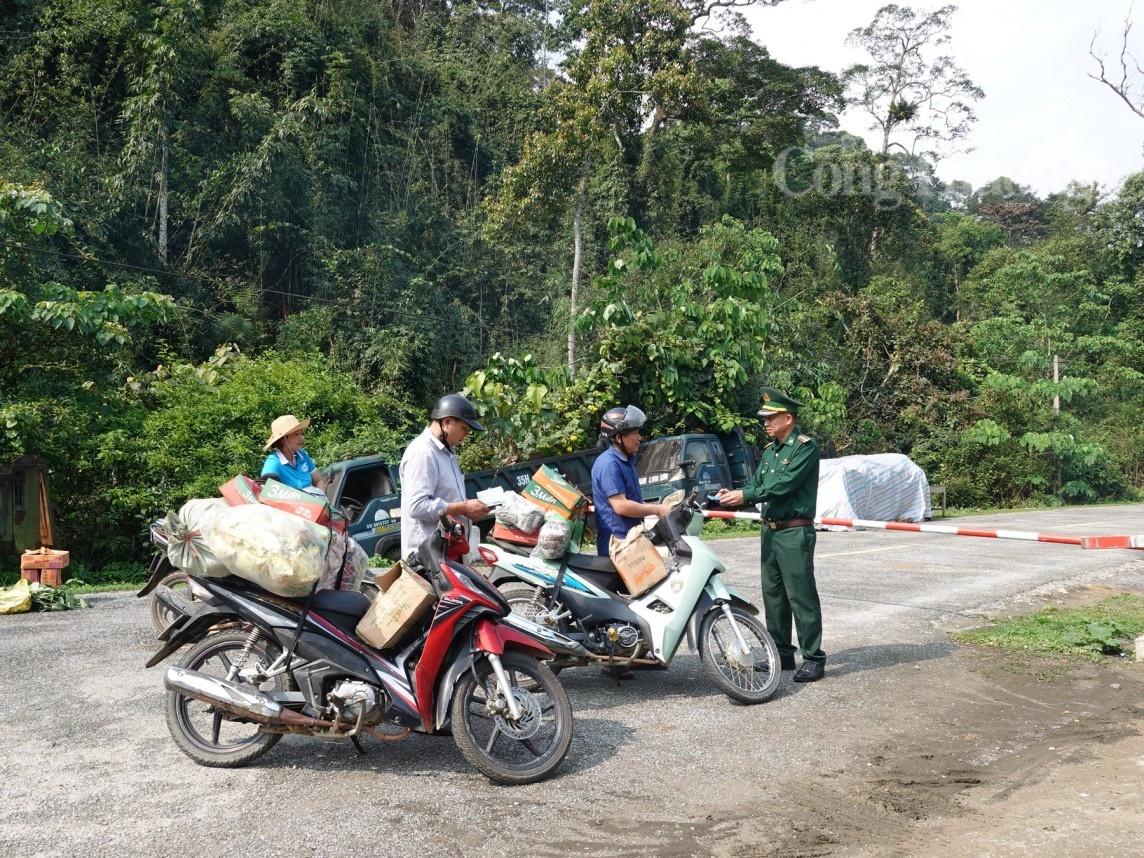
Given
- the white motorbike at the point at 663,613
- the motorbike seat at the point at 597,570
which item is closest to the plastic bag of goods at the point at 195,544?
the white motorbike at the point at 663,613

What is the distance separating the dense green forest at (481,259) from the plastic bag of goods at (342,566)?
9.98 m

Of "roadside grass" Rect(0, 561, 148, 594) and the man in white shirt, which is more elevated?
the man in white shirt

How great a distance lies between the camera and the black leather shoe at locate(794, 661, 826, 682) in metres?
7.27

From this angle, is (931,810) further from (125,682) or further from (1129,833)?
(125,682)

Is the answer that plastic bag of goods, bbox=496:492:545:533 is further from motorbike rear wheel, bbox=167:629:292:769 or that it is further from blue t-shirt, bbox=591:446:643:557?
motorbike rear wheel, bbox=167:629:292:769

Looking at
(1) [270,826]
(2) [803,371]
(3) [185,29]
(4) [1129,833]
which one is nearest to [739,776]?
(4) [1129,833]

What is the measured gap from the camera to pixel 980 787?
5.25 m

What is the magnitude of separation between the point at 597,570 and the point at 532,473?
8.35 meters

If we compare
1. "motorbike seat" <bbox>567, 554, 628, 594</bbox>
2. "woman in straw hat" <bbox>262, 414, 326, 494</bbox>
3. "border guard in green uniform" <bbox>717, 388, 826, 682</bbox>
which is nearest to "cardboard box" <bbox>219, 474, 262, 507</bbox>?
"motorbike seat" <bbox>567, 554, 628, 594</bbox>

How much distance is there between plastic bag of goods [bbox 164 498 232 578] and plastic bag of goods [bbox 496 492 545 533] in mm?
2083

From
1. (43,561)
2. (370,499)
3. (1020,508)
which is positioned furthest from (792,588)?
(1020,508)

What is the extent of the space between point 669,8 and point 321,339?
1299 centimetres

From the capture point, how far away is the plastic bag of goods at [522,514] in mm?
6867

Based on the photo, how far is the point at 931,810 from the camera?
4930 millimetres
